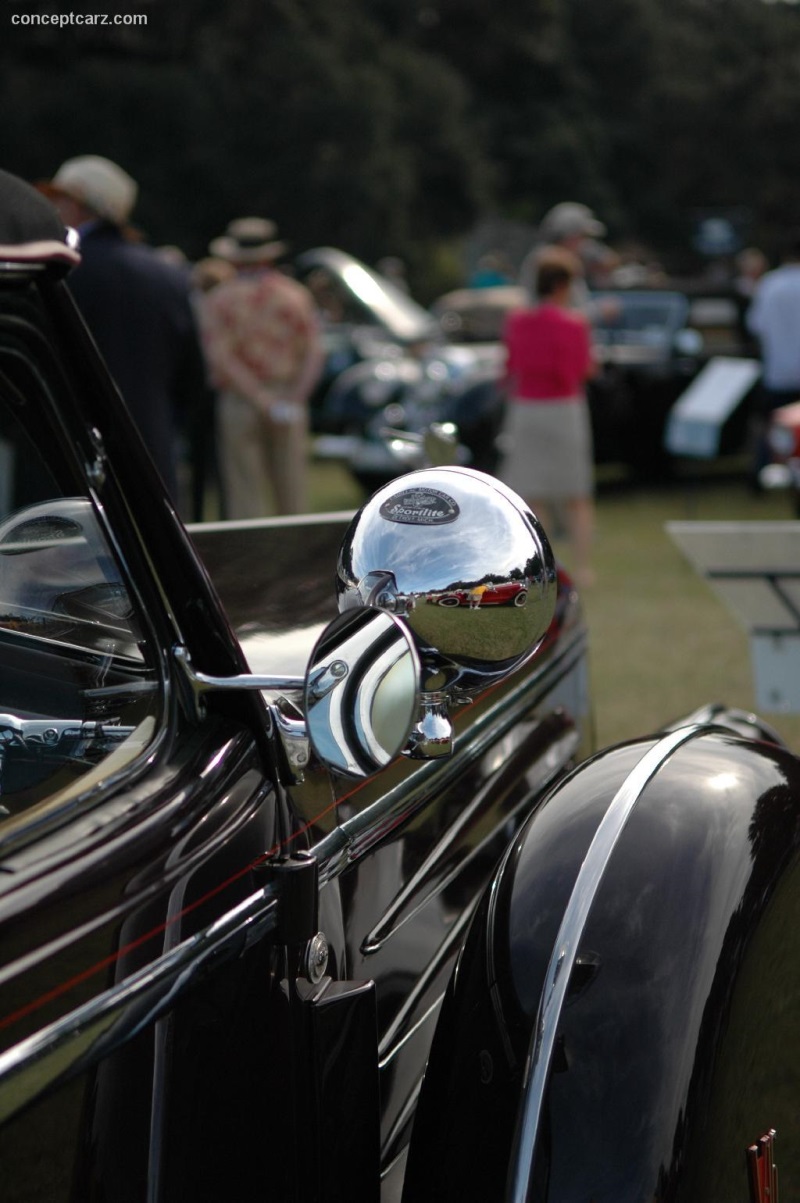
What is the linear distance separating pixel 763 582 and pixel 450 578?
8.09 ft

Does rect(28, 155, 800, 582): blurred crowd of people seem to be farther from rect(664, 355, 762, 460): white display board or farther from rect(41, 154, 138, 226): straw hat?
rect(664, 355, 762, 460): white display board

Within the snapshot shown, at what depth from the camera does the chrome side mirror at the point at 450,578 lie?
1453 millimetres

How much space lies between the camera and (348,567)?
4.93 feet

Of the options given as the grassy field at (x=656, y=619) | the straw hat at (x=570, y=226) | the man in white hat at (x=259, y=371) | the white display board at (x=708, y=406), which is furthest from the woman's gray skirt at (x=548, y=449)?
the white display board at (x=708, y=406)

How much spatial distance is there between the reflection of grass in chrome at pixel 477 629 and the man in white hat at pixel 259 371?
7360 millimetres

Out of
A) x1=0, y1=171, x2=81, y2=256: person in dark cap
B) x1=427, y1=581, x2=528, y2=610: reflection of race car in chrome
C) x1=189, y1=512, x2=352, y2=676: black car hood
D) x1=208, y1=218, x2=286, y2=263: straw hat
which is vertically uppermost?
x1=208, y1=218, x2=286, y2=263: straw hat

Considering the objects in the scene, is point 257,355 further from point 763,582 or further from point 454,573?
point 454,573

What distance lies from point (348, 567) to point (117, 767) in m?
0.29

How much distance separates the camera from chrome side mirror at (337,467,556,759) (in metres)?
1.45

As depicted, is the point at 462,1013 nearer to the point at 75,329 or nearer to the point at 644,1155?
the point at 644,1155

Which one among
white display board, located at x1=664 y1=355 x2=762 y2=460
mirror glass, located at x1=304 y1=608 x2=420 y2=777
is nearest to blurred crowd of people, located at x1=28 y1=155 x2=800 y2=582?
white display board, located at x1=664 y1=355 x2=762 y2=460

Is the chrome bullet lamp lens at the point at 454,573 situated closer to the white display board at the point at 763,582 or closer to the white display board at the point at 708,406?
the white display board at the point at 763,582

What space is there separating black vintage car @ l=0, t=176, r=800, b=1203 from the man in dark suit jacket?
13.8 ft

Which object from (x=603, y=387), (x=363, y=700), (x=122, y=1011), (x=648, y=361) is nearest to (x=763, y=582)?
(x=363, y=700)
